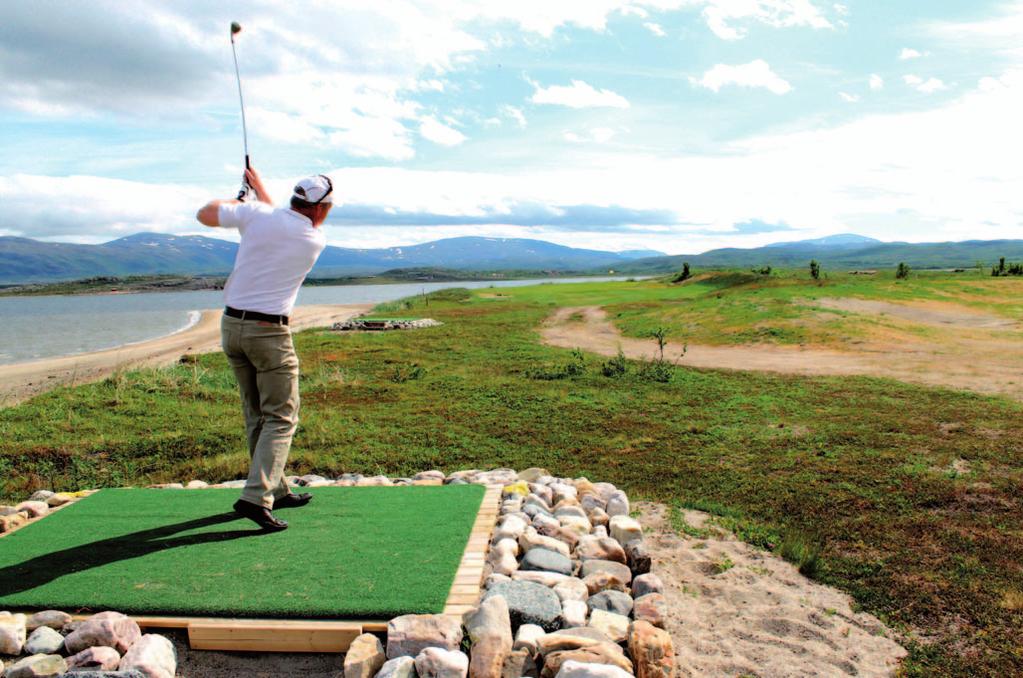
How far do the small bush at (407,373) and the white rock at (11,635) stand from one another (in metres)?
11.0

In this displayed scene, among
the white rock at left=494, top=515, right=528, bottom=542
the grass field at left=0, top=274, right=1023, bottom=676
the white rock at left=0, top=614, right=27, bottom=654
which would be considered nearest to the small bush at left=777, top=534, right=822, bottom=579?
the grass field at left=0, top=274, right=1023, bottom=676

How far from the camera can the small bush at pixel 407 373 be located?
15039 millimetres

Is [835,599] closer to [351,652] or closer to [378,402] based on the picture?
[351,652]

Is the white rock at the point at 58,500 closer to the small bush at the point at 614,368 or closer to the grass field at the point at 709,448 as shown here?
the grass field at the point at 709,448

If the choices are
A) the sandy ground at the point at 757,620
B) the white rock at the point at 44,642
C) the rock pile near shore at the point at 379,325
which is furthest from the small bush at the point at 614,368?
the rock pile near shore at the point at 379,325

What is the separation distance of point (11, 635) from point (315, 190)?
3.33m

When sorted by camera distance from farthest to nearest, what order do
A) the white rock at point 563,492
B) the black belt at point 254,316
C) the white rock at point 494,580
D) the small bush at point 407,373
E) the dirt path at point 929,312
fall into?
1. the dirt path at point 929,312
2. the small bush at point 407,373
3. the white rock at point 563,492
4. the black belt at point 254,316
5. the white rock at point 494,580

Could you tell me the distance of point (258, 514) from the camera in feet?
16.7

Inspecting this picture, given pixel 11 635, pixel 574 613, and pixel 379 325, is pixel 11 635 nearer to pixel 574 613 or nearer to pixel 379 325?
pixel 574 613

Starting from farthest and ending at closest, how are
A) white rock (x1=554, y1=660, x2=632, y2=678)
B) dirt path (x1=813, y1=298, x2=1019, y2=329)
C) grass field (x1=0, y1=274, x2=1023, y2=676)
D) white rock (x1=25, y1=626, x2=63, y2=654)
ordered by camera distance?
dirt path (x1=813, y1=298, x2=1019, y2=329) → grass field (x1=0, y1=274, x2=1023, y2=676) → white rock (x1=25, y1=626, x2=63, y2=654) → white rock (x1=554, y1=660, x2=632, y2=678)

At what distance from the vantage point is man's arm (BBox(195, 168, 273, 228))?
4836 millimetres

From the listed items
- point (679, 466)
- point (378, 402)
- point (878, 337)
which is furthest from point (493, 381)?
point (878, 337)

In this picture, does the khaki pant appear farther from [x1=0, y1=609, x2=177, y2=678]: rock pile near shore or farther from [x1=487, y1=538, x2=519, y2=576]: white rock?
[x1=487, y1=538, x2=519, y2=576]: white rock

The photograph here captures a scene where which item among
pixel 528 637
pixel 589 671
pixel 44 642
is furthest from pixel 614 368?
pixel 44 642
